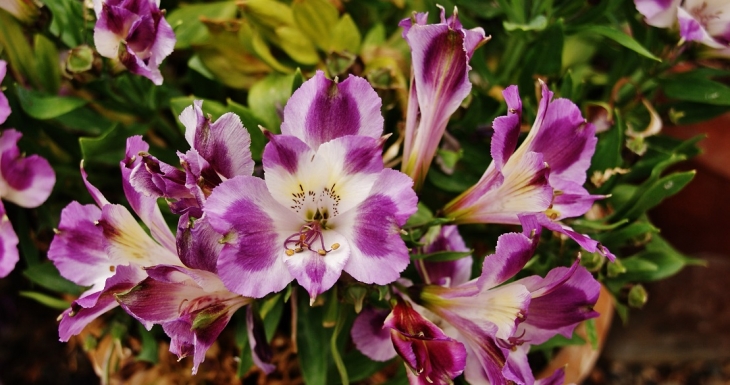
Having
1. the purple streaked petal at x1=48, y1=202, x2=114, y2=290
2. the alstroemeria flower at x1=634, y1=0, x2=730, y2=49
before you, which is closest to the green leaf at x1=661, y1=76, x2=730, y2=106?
the alstroemeria flower at x1=634, y1=0, x2=730, y2=49

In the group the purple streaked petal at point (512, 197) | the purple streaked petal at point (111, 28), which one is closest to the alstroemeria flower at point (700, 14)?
the purple streaked petal at point (512, 197)

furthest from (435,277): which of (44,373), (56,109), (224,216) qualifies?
(44,373)

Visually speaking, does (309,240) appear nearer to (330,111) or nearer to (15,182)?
(330,111)

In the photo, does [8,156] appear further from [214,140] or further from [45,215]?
[214,140]

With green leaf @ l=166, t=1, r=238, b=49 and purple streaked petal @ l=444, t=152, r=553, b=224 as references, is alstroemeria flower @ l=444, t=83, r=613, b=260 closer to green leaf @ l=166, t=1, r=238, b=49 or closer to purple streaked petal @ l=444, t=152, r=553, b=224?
purple streaked petal @ l=444, t=152, r=553, b=224

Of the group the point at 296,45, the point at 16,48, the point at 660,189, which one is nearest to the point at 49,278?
the point at 16,48
